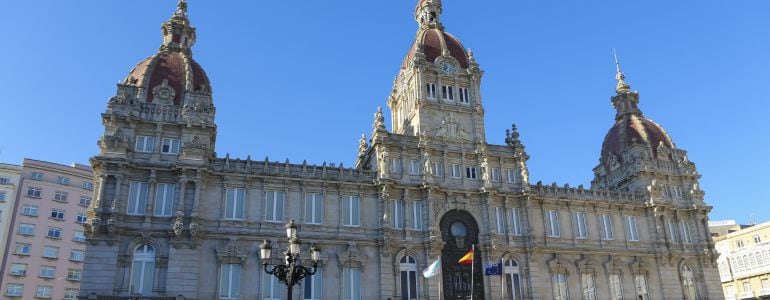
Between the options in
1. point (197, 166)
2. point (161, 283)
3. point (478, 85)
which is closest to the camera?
point (161, 283)

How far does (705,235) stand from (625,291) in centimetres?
1242

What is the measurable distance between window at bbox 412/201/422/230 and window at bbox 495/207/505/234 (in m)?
7.00

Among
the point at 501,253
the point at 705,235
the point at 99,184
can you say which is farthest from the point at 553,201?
the point at 99,184

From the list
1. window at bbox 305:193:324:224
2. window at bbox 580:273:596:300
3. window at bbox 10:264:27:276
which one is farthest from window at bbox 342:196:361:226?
window at bbox 10:264:27:276

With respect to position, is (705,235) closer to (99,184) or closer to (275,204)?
(275,204)

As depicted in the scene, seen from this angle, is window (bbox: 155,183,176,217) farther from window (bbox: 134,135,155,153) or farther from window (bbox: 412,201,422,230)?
window (bbox: 412,201,422,230)

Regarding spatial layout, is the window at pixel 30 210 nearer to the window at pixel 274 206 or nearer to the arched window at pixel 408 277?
the window at pixel 274 206

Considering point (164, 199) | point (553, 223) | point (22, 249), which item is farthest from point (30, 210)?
point (553, 223)

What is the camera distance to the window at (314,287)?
1769 inches

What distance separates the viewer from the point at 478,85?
58.3 meters

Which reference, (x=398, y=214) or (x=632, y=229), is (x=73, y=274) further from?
(x=632, y=229)

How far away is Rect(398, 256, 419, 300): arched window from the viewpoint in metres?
47.5

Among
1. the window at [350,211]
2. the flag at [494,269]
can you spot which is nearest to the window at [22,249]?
the window at [350,211]

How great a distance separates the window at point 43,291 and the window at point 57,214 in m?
8.21
